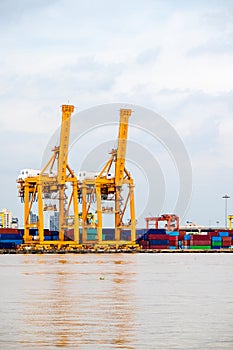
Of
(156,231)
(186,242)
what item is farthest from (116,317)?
(186,242)

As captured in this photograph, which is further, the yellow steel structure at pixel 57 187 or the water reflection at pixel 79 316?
the yellow steel structure at pixel 57 187

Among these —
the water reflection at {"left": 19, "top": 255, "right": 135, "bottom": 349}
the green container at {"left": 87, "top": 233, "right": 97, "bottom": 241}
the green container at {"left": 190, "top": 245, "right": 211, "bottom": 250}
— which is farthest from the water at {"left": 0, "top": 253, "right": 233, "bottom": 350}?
the green container at {"left": 190, "top": 245, "right": 211, "bottom": 250}

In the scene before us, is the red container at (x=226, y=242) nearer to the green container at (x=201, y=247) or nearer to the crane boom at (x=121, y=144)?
the green container at (x=201, y=247)

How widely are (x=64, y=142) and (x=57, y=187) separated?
732cm

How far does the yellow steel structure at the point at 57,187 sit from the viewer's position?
11825 cm

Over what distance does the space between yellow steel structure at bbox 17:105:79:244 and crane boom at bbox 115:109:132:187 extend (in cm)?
803

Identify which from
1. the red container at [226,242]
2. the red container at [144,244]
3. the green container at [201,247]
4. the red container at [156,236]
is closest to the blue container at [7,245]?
the red container at [144,244]

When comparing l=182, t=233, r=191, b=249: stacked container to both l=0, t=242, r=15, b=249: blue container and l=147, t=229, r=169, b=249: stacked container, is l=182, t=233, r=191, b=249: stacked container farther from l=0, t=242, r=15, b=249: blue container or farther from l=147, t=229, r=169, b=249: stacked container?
l=0, t=242, r=15, b=249: blue container

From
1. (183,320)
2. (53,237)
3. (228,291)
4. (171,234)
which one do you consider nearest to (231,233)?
(171,234)

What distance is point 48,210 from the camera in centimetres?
11975

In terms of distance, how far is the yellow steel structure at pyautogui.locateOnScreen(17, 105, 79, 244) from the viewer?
11825 cm

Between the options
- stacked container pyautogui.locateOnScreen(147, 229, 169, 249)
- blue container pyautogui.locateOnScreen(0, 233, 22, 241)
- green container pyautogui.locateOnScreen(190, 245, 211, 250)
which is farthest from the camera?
green container pyautogui.locateOnScreen(190, 245, 211, 250)

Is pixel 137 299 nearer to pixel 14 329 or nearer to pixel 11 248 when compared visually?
pixel 14 329

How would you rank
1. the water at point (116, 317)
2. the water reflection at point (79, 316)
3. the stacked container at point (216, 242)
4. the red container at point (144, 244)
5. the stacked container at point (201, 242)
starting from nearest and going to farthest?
the water at point (116, 317)
the water reflection at point (79, 316)
the red container at point (144, 244)
the stacked container at point (201, 242)
the stacked container at point (216, 242)
